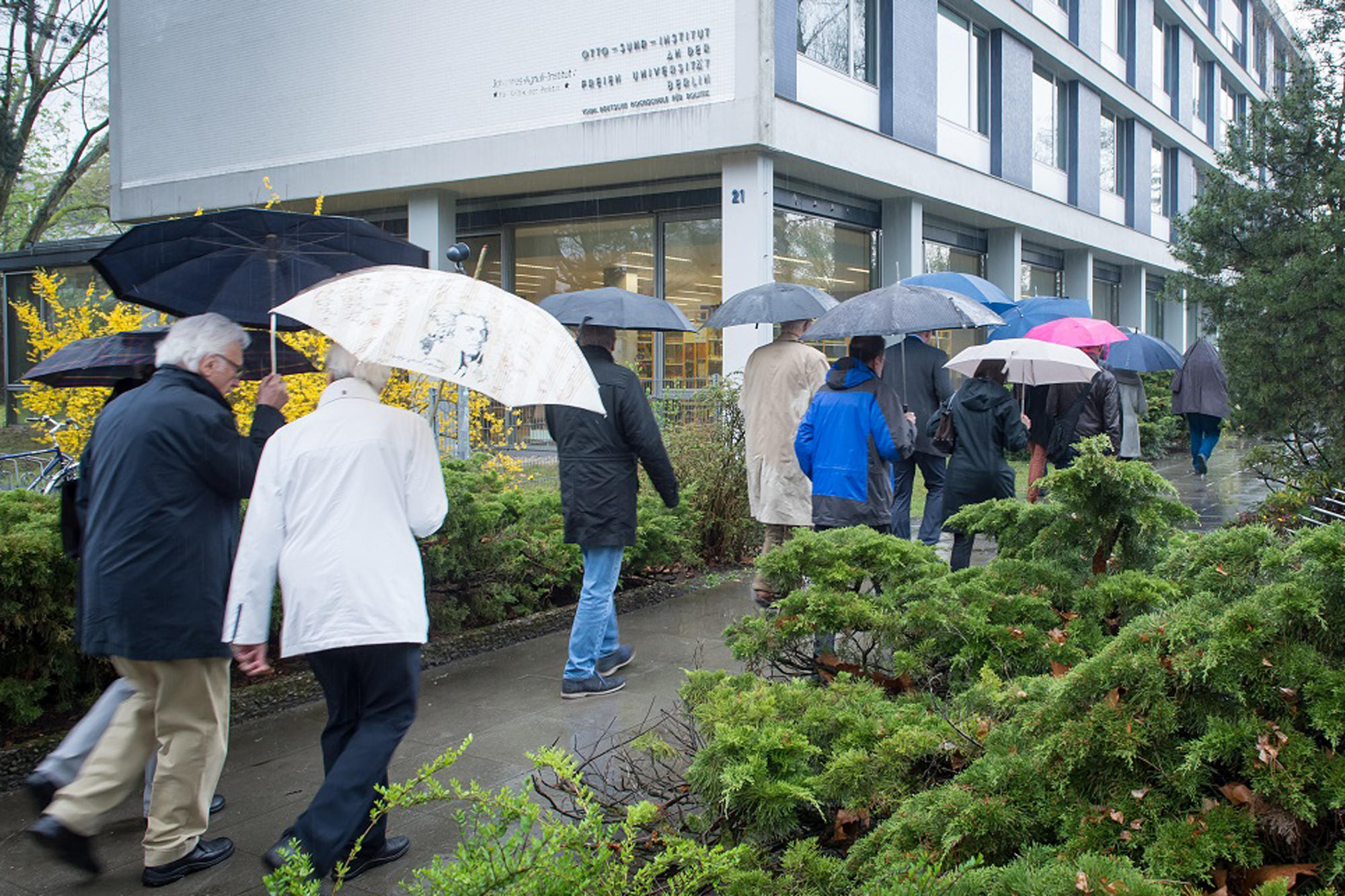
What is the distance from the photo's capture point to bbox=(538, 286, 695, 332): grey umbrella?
6215mm

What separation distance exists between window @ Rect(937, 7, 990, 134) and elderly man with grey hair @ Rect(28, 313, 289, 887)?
65.2 ft

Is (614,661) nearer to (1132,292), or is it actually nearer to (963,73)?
(963,73)

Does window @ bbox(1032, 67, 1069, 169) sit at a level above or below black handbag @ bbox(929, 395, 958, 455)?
above

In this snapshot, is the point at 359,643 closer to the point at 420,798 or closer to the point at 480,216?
the point at 420,798

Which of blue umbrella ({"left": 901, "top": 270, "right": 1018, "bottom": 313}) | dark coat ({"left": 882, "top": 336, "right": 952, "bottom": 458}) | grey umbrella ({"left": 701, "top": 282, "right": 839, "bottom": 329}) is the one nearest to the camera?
grey umbrella ({"left": 701, "top": 282, "right": 839, "bottom": 329})

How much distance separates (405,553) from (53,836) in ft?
4.93

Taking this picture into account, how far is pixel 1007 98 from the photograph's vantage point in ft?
75.9

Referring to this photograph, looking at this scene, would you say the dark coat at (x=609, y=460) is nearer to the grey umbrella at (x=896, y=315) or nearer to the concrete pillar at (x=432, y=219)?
the grey umbrella at (x=896, y=315)

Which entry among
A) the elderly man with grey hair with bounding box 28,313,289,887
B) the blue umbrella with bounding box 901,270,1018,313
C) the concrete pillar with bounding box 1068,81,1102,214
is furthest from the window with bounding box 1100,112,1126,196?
the elderly man with grey hair with bounding box 28,313,289,887

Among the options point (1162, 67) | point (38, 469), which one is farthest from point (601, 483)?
point (1162, 67)

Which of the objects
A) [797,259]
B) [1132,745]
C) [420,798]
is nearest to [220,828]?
[420,798]

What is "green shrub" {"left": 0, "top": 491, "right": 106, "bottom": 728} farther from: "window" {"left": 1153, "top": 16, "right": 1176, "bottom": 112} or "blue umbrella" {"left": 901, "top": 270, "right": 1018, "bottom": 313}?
"window" {"left": 1153, "top": 16, "right": 1176, "bottom": 112}

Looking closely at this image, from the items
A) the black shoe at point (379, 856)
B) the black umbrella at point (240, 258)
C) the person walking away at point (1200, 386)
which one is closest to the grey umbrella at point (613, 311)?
the black umbrella at point (240, 258)

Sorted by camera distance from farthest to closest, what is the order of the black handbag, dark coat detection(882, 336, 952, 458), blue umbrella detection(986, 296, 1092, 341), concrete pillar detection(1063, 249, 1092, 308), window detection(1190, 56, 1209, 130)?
window detection(1190, 56, 1209, 130) → concrete pillar detection(1063, 249, 1092, 308) → blue umbrella detection(986, 296, 1092, 341) → dark coat detection(882, 336, 952, 458) → the black handbag
